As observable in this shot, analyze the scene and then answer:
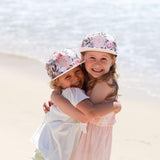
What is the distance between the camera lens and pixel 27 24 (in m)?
10.0

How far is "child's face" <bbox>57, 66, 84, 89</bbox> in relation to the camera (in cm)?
271

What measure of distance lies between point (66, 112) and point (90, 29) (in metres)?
6.85

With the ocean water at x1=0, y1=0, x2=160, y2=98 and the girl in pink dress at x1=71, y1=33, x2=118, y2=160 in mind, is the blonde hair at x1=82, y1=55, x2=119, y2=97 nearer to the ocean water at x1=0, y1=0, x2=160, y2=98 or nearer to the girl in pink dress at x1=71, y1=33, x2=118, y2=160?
the girl in pink dress at x1=71, y1=33, x2=118, y2=160

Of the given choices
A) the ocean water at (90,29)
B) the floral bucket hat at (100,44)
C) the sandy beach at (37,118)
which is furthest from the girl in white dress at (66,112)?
the ocean water at (90,29)

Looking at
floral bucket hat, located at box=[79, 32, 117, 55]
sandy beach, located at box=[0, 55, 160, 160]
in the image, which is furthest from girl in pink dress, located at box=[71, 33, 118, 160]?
sandy beach, located at box=[0, 55, 160, 160]

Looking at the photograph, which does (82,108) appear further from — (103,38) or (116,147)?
(116,147)

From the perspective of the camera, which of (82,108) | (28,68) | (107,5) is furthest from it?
(107,5)

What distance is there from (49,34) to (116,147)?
5.07 metres

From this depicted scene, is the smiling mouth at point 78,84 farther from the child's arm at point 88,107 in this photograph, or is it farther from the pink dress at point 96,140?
the pink dress at point 96,140

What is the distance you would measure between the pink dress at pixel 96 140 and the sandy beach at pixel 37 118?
1470 mm

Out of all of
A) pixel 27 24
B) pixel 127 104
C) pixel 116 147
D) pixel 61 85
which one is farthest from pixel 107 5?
pixel 61 85

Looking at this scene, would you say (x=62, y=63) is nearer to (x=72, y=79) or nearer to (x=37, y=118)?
(x=72, y=79)

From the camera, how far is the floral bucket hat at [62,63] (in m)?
2.66

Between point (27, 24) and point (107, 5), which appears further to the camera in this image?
point (107, 5)
